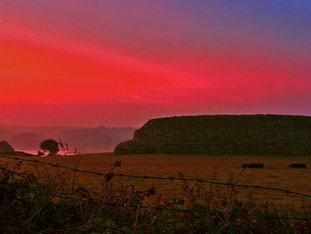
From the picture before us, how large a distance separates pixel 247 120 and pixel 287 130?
7.35 meters

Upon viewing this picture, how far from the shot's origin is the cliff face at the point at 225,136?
55.2m

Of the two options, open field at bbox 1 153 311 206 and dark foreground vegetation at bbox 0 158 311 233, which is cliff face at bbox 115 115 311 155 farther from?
dark foreground vegetation at bbox 0 158 311 233

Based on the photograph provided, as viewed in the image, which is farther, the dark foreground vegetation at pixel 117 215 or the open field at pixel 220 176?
the open field at pixel 220 176

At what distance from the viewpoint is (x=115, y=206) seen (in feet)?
14.9

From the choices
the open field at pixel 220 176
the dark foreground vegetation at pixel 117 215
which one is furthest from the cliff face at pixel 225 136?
the dark foreground vegetation at pixel 117 215

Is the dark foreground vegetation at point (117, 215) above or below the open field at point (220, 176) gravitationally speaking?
above

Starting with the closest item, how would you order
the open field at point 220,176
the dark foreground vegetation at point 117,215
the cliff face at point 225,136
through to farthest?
the dark foreground vegetation at point 117,215
the open field at point 220,176
the cliff face at point 225,136

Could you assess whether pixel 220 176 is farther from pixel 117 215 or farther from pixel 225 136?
pixel 225 136

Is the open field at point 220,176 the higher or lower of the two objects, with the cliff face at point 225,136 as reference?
lower

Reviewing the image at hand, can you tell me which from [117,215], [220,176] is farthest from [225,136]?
[117,215]

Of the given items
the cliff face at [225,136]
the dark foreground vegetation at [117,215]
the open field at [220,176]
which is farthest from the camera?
the cliff face at [225,136]

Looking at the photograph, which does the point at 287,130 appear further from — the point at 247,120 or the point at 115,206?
the point at 115,206

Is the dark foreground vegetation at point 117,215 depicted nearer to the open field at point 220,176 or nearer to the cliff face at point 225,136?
the open field at point 220,176

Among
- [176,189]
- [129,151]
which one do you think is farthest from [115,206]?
[129,151]
